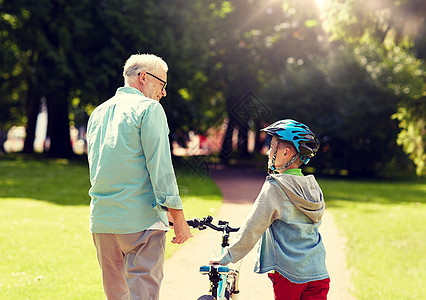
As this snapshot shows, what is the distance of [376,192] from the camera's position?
16.3 metres

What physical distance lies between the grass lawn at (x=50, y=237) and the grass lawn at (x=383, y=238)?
2472 millimetres

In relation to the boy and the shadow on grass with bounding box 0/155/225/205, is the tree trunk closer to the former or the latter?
the shadow on grass with bounding box 0/155/225/205

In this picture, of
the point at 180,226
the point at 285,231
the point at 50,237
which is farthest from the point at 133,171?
the point at 50,237

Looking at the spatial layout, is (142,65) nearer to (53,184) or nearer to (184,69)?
(53,184)

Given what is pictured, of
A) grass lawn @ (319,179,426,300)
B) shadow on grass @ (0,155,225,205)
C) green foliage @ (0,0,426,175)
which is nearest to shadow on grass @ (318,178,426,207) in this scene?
grass lawn @ (319,179,426,300)

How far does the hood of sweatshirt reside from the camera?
109 inches

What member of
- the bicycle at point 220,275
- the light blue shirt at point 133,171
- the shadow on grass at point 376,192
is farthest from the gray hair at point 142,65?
the shadow on grass at point 376,192

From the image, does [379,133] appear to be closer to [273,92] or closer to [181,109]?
[273,92]

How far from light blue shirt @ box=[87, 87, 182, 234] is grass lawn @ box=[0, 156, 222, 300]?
3.63 ft

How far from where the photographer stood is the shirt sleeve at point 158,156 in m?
2.79

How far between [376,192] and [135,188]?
14.7 metres

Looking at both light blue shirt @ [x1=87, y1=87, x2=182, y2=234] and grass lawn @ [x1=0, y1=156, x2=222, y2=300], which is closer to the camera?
light blue shirt @ [x1=87, y1=87, x2=182, y2=234]

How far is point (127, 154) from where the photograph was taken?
2840mm

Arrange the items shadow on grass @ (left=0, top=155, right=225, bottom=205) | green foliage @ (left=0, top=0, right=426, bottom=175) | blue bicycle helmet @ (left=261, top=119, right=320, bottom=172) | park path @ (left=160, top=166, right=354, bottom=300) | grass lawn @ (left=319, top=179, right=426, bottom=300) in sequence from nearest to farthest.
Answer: blue bicycle helmet @ (left=261, top=119, right=320, bottom=172) → park path @ (left=160, top=166, right=354, bottom=300) → grass lawn @ (left=319, top=179, right=426, bottom=300) → shadow on grass @ (left=0, top=155, right=225, bottom=205) → green foliage @ (left=0, top=0, right=426, bottom=175)
